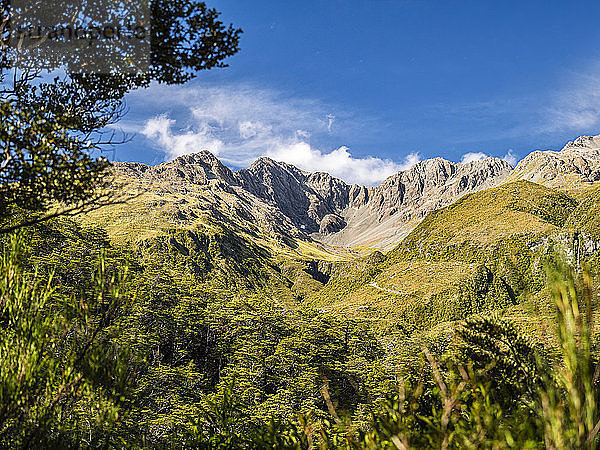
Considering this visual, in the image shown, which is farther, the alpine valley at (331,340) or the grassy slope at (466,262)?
the grassy slope at (466,262)

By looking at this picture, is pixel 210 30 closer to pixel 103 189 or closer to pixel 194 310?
pixel 103 189

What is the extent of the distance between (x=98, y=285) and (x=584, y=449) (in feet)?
19.9

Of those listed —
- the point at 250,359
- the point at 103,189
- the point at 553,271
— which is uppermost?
the point at 103,189

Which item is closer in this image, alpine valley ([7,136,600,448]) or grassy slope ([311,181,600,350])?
alpine valley ([7,136,600,448])

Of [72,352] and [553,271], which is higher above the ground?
[553,271]

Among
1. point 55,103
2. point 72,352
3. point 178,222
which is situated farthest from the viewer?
point 178,222

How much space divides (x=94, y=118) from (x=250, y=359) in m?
25.3

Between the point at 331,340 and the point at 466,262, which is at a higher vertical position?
the point at 466,262

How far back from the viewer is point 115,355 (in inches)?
248

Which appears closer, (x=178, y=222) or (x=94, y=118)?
(x=94, y=118)

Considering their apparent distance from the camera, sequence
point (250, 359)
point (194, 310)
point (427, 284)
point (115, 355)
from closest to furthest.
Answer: point (115, 355) → point (250, 359) → point (194, 310) → point (427, 284)

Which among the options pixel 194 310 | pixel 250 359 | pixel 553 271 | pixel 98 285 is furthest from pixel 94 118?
pixel 194 310

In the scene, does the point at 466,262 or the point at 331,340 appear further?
the point at 466,262

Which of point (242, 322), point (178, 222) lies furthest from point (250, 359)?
point (178, 222)
